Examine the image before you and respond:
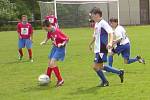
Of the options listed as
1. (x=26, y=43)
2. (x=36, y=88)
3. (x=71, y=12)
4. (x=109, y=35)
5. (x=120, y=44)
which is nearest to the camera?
(x=109, y=35)

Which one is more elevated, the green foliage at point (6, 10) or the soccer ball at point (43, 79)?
the green foliage at point (6, 10)

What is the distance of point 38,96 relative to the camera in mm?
10469

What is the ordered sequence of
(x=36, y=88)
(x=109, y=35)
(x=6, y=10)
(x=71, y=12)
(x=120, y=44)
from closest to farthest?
1. (x=109, y=35)
2. (x=36, y=88)
3. (x=120, y=44)
4. (x=71, y=12)
5. (x=6, y=10)

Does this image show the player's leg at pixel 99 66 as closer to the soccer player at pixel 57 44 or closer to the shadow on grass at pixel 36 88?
the soccer player at pixel 57 44

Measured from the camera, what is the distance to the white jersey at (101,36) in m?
11.2

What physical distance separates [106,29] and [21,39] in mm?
8687

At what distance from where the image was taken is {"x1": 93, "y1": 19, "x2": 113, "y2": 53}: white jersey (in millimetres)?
11211

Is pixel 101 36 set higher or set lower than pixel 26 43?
higher

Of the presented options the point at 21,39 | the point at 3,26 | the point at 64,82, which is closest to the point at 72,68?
the point at 64,82

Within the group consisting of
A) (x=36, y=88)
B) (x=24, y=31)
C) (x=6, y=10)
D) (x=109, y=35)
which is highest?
(x=6, y=10)

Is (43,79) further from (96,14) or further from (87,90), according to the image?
(96,14)

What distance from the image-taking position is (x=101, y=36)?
37.1 feet

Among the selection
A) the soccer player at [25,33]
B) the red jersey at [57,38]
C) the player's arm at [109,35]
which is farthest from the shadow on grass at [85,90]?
the soccer player at [25,33]

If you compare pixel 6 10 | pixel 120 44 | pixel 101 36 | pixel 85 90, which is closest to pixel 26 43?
pixel 120 44
